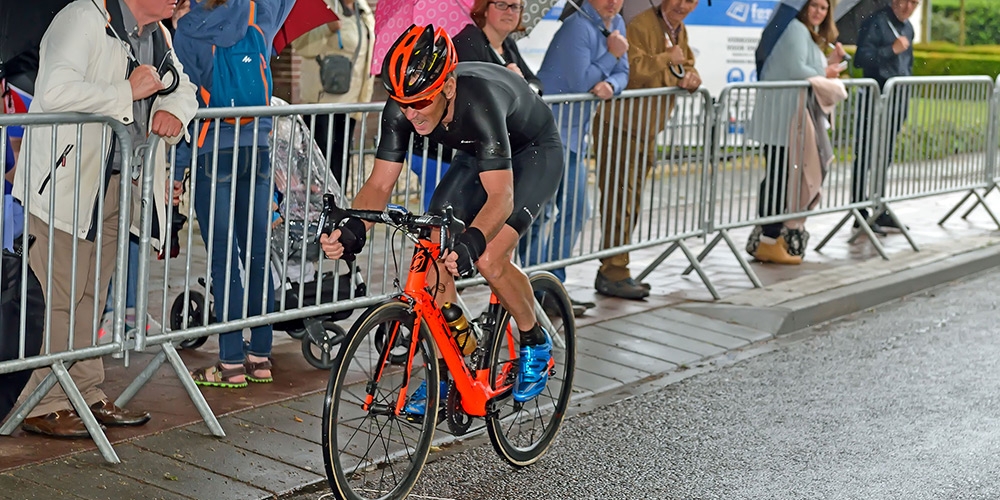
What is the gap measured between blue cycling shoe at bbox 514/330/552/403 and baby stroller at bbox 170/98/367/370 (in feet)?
4.35

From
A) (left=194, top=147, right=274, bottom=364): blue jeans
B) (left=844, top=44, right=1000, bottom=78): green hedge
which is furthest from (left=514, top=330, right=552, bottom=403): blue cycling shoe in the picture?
(left=844, top=44, right=1000, bottom=78): green hedge

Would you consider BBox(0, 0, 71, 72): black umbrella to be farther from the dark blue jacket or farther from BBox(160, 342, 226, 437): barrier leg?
the dark blue jacket

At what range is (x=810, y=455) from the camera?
616 centimetres

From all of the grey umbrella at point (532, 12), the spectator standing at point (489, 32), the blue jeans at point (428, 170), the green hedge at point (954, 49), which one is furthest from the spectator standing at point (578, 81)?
the green hedge at point (954, 49)

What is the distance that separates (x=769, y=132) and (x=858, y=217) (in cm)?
145

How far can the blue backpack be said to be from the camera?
22.0 feet

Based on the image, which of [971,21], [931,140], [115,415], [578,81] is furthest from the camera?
[971,21]

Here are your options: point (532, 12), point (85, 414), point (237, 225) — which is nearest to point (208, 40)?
point (237, 225)

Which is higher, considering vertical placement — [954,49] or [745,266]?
[954,49]

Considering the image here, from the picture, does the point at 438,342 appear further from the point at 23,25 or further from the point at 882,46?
the point at 882,46

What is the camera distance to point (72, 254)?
571 cm

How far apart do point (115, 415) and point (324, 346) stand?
1.30 metres

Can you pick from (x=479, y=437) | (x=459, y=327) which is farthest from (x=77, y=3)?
(x=479, y=437)

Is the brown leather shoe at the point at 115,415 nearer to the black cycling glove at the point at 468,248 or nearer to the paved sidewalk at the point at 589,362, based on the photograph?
the paved sidewalk at the point at 589,362
